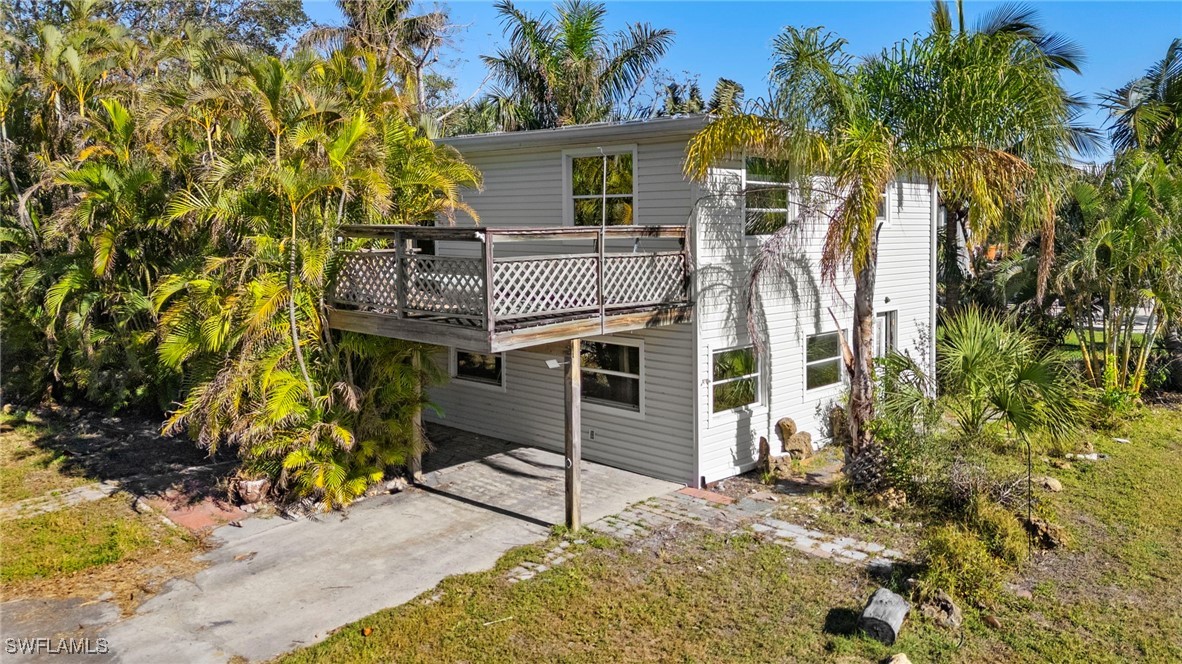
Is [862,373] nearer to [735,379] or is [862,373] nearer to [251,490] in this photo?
[735,379]

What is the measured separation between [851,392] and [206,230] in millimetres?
8964

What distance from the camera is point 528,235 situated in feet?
29.7

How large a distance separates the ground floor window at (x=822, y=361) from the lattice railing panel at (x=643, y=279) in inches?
122

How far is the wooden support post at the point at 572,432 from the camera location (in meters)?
9.63

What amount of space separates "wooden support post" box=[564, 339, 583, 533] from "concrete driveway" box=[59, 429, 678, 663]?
40 cm

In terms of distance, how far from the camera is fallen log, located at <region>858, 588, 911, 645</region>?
22.8 ft

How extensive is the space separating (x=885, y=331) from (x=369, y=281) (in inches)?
369

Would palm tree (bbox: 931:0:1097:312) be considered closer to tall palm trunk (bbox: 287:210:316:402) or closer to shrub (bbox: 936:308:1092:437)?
shrub (bbox: 936:308:1092:437)

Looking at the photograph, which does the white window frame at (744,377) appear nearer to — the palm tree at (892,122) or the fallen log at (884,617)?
the palm tree at (892,122)

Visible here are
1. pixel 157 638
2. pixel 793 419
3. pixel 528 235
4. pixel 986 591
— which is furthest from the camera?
pixel 793 419

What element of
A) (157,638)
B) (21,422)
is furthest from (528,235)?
(21,422)

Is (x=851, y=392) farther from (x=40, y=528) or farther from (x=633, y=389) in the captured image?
(x=40, y=528)

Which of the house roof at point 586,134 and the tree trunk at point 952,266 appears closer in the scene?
the house roof at point 586,134

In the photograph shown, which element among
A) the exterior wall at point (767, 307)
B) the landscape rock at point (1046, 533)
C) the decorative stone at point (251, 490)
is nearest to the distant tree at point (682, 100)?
the exterior wall at point (767, 307)
